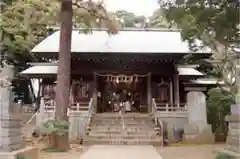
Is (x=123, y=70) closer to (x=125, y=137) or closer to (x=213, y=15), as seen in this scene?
(x=125, y=137)

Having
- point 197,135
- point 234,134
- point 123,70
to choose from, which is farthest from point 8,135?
point 123,70

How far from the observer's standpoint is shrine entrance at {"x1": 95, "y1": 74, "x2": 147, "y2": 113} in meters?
21.5

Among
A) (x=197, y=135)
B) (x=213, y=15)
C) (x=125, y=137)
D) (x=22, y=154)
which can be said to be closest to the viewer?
(x=22, y=154)

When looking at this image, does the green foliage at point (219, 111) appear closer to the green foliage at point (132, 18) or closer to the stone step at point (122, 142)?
the stone step at point (122, 142)

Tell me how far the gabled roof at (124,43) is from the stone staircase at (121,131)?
12.6 feet

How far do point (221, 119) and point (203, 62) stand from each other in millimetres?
7356

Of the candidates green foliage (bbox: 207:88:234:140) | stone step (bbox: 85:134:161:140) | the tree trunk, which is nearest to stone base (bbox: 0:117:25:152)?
the tree trunk

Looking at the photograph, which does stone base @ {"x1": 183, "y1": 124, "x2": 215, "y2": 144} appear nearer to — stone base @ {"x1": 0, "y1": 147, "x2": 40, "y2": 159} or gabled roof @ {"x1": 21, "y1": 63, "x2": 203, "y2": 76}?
gabled roof @ {"x1": 21, "y1": 63, "x2": 203, "y2": 76}

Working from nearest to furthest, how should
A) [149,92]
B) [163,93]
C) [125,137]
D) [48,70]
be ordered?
[125,137] → [149,92] → [163,93] → [48,70]

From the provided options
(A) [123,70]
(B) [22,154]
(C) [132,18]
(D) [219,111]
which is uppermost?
(C) [132,18]

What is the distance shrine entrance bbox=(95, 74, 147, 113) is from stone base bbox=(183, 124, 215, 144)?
5.83 m

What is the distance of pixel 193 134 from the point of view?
16.2 m

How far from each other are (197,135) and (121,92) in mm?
10198

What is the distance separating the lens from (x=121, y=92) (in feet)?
83.8
